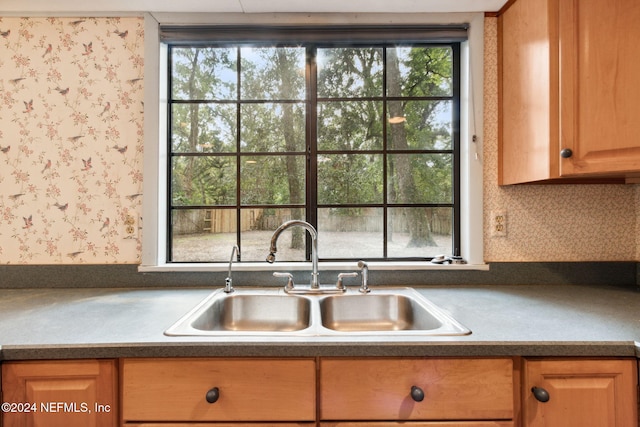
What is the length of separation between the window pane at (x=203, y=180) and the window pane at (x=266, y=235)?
0.49ft

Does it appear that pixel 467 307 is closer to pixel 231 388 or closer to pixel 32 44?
pixel 231 388

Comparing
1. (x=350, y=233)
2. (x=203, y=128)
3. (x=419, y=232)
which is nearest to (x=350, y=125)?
(x=350, y=233)

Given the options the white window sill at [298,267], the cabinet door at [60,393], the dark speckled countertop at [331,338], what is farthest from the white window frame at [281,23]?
the cabinet door at [60,393]

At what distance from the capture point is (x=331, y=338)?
90 cm

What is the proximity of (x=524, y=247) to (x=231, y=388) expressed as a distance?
4.87 ft

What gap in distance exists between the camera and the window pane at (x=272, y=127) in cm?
165

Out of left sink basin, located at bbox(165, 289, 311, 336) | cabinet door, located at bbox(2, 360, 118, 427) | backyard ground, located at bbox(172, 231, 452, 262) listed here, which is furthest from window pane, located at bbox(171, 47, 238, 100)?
cabinet door, located at bbox(2, 360, 118, 427)

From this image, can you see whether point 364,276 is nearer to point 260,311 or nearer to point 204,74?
point 260,311

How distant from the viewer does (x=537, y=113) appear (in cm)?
125

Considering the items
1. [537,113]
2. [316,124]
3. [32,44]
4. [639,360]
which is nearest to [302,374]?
[639,360]

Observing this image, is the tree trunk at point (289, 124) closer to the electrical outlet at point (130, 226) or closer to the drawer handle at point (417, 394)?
the electrical outlet at point (130, 226)

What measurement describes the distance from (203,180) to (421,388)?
4.53 ft

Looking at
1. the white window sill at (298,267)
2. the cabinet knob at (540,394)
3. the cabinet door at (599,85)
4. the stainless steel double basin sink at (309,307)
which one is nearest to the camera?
the cabinet knob at (540,394)

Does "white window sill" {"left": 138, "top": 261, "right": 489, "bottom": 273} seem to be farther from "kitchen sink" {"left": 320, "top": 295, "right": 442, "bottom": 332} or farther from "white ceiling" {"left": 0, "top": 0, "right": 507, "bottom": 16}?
"white ceiling" {"left": 0, "top": 0, "right": 507, "bottom": 16}
